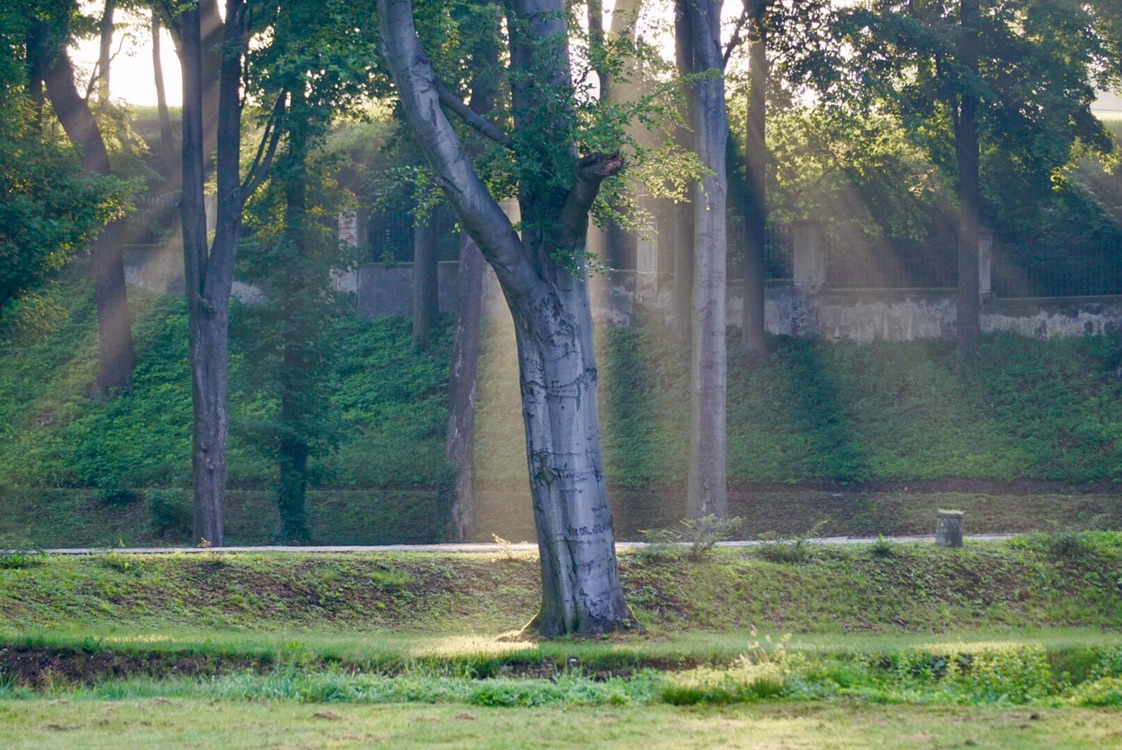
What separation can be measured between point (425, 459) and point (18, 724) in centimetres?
1767

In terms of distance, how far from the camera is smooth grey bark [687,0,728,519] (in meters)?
17.3

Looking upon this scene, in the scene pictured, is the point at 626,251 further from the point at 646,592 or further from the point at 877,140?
the point at 646,592

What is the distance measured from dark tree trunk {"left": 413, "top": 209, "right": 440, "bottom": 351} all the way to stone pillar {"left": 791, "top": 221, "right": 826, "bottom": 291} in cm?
887

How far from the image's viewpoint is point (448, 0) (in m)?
11.8

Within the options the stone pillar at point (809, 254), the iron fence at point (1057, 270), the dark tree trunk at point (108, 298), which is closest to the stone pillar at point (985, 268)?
the iron fence at point (1057, 270)

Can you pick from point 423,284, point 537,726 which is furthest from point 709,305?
point 423,284

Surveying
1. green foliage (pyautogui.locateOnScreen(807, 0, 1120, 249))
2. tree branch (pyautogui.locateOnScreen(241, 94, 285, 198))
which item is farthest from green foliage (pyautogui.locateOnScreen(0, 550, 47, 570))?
green foliage (pyautogui.locateOnScreen(807, 0, 1120, 249))

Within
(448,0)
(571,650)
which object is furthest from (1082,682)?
(448,0)

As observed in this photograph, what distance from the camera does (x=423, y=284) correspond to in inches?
1149

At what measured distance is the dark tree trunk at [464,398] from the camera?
2072 cm

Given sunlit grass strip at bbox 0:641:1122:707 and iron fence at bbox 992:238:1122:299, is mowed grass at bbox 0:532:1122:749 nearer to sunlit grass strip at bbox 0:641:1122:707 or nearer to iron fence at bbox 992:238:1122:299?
sunlit grass strip at bbox 0:641:1122:707

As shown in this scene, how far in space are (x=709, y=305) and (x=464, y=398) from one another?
5624mm

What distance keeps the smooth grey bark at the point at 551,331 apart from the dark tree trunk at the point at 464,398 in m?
9.74

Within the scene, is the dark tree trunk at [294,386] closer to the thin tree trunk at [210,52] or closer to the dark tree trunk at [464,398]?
the thin tree trunk at [210,52]
